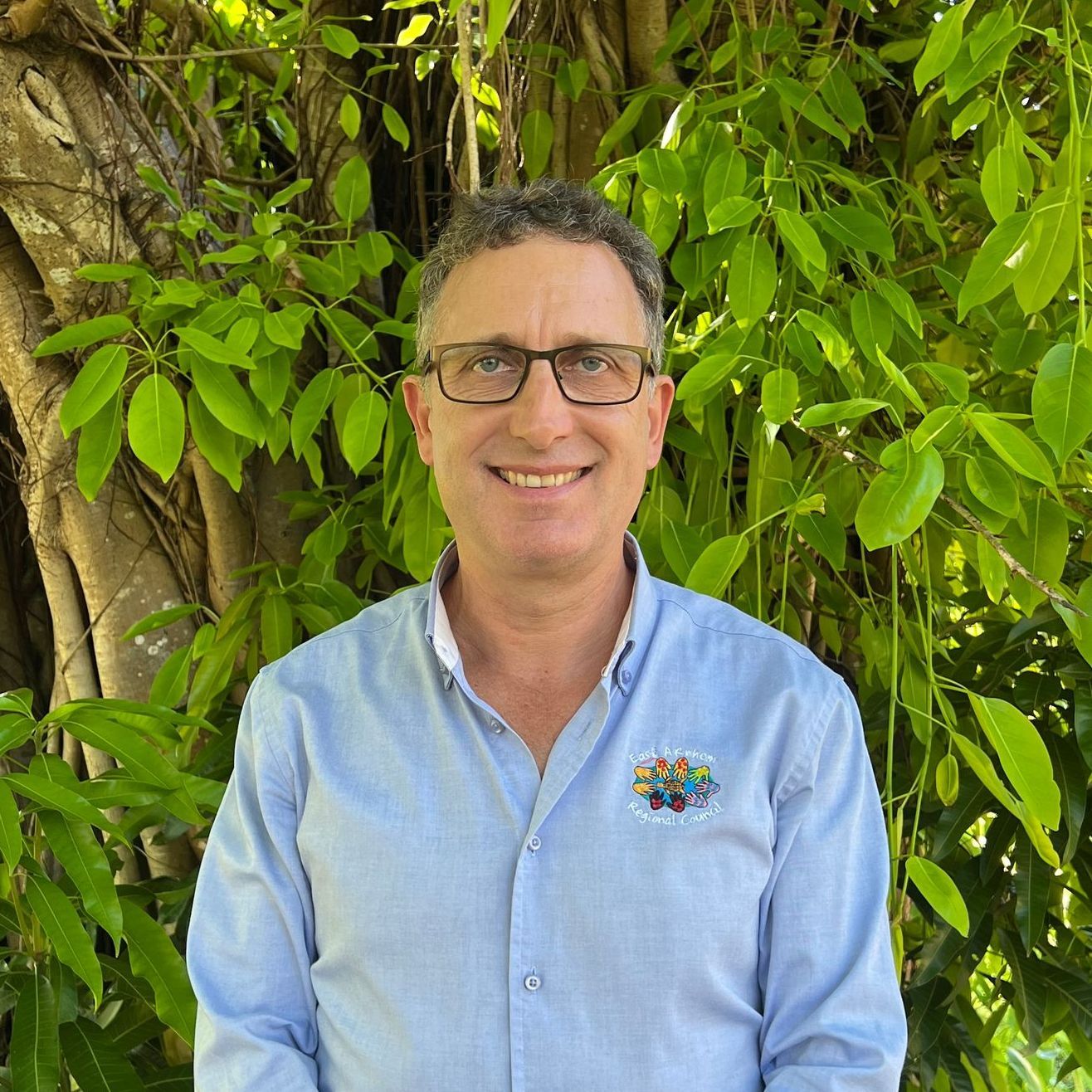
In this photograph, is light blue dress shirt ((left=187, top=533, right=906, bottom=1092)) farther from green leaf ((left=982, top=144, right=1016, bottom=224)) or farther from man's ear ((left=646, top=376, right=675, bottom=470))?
green leaf ((left=982, top=144, right=1016, bottom=224))

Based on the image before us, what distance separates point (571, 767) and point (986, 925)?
0.73 metres

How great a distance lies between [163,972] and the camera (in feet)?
4.27

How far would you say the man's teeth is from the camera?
3.59 feet

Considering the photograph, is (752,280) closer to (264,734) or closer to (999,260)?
(999,260)

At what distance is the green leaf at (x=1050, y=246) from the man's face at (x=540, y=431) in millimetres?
356

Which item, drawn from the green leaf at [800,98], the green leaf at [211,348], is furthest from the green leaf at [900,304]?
the green leaf at [211,348]

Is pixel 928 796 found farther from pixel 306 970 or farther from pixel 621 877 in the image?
pixel 306 970

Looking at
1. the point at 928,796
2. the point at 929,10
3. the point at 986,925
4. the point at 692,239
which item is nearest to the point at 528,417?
the point at 692,239

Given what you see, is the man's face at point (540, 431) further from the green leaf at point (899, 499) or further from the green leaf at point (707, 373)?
the green leaf at point (899, 499)

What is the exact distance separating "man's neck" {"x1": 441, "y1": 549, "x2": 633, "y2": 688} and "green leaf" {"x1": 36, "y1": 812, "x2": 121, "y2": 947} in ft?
1.34

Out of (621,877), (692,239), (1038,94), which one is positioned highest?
(1038,94)

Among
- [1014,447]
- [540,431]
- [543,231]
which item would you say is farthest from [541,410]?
[1014,447]

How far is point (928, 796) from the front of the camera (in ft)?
5.00

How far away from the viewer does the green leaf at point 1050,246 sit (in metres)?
1.11
